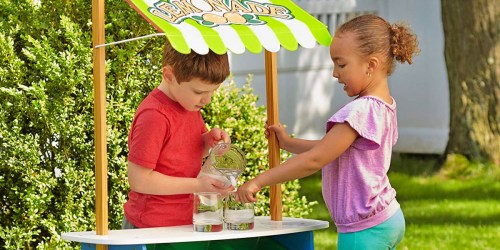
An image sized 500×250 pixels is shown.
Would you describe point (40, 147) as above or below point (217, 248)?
above

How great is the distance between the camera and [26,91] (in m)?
4.92

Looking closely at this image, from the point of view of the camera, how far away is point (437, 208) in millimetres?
7992

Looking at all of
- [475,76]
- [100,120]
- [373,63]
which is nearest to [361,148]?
[373,63]

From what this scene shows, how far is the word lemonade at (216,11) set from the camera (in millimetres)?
3630

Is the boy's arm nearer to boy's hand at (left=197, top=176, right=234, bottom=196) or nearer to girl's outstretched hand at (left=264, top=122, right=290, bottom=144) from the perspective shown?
boy's hand at (left=197, top=176, right=234, bottom=196)

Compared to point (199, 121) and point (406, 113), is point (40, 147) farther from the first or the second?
point (406, 113)

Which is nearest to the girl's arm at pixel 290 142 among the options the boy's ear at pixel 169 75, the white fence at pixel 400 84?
the boy's ear at pixel 169 75

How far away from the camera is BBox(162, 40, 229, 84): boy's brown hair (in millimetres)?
3686

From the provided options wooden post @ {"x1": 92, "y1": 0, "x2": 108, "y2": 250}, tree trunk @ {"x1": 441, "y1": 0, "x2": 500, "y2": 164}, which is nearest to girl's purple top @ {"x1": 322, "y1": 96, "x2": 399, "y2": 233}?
wooden post @ {"x1": 92, "y1": 0, "x2": 108, "y2": 250}

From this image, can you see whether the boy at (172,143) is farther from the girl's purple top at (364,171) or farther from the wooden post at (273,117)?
the girl's purple top at (364,171)

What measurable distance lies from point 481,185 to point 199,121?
5.26m

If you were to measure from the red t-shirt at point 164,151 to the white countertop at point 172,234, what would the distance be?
0.09 m

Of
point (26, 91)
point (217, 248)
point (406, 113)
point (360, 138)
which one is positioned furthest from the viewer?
point (406, 113)

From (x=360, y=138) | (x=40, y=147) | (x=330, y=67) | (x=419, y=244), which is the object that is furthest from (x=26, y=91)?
(x=330, y=67)
